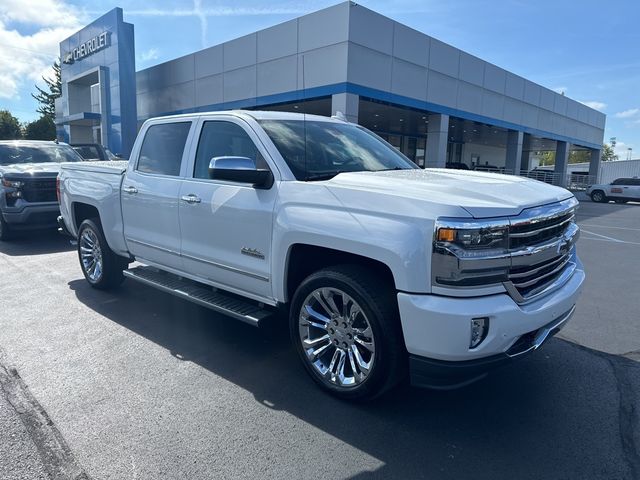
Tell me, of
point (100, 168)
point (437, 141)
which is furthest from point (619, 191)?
point (100, 168)

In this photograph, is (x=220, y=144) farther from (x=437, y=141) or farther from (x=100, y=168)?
(x=437, y=141)

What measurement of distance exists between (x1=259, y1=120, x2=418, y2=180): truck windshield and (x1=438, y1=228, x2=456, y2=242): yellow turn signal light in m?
1.25

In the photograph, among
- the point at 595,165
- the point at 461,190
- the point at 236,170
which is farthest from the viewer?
the point at 595,165

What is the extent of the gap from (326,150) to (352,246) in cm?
129

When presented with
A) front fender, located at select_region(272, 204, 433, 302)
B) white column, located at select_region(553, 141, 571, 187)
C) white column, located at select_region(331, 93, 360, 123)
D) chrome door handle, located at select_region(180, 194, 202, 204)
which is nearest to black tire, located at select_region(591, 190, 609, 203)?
white column, located at select_region(553, 141, 571, 187)

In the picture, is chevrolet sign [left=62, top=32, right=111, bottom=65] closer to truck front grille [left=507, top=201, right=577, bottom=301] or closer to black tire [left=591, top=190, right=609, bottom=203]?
truck front grille [left=507, top=201, right=577, bottom=301]

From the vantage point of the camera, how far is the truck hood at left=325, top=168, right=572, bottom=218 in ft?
9.11

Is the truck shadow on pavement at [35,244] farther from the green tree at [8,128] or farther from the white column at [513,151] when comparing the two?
the green tree at [8,128]

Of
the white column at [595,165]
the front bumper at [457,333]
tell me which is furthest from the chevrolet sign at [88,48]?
the white column at [595,165]

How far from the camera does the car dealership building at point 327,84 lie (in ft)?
56.1

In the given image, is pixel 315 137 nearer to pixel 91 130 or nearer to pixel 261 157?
pixel 261 157

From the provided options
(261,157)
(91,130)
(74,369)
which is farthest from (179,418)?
(91,130)

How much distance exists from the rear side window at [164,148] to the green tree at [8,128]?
7629cm

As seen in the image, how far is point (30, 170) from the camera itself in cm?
892
